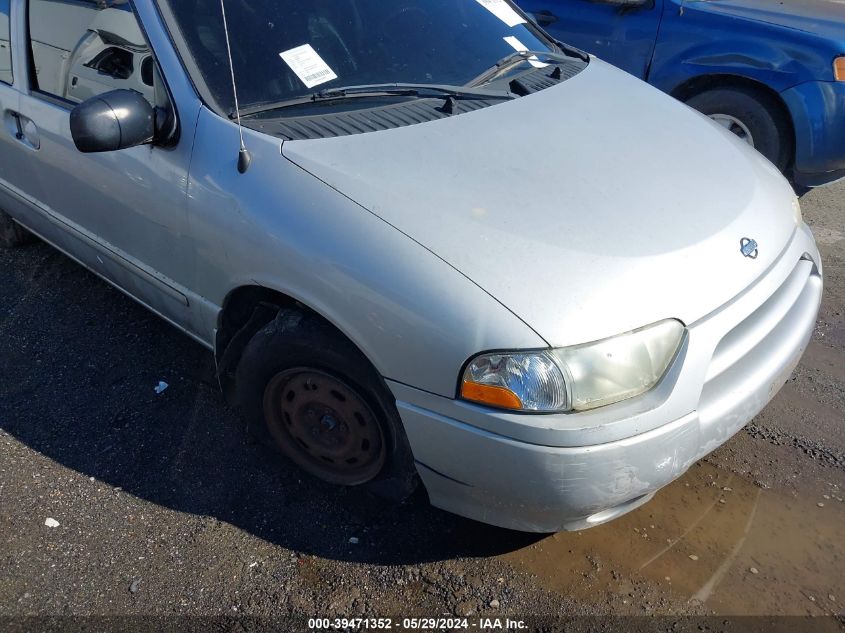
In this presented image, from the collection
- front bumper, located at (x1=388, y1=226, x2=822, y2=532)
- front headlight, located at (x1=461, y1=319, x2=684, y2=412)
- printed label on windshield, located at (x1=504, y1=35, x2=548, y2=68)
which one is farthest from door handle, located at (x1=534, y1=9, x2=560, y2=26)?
front headlight, located at (x1=461, y1=319, x2=684, y2=412)

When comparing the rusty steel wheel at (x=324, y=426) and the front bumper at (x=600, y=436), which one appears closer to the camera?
the front bumper at (x=600, y=436)

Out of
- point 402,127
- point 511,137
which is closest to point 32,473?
point 402,127

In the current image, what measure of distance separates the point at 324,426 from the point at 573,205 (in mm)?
1097

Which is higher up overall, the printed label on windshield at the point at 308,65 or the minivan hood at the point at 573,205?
the printed label on windshield at the point at 308,65

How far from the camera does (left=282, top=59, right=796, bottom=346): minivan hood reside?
1.97m

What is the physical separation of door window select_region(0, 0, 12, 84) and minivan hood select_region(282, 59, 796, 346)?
1776mm

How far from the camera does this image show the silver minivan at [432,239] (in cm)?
195

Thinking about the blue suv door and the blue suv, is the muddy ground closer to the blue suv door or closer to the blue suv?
the blue suv

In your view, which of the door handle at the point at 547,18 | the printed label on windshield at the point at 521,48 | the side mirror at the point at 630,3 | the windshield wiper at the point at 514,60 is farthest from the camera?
the door handle at the point at 547,18

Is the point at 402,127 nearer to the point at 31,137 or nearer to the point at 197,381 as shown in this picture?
the point at 197,381

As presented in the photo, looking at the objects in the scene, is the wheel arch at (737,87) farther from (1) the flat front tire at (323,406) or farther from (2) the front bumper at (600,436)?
(1) the flat front tire at (323,406)

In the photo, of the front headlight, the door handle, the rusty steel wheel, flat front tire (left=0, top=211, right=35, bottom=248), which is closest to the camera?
the front headlight

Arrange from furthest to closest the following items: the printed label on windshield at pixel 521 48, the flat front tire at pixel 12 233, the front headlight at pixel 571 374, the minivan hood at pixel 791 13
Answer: the minivan hood at pixel 791 13 → the flat front tire at pixel 12 233 → the printed label on windshield at pixel 521 48 → the front headlight at pixel 571 374

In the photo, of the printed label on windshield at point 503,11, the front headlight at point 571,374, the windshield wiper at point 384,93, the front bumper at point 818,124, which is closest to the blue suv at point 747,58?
the front bumper at point 818,124
